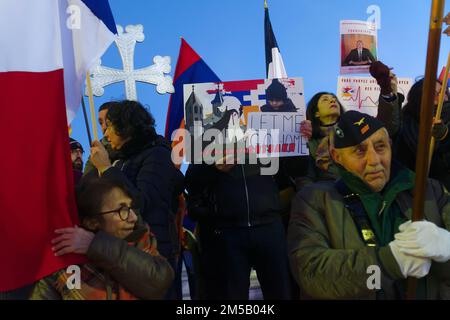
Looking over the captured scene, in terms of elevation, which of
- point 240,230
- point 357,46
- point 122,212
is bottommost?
point 240,230

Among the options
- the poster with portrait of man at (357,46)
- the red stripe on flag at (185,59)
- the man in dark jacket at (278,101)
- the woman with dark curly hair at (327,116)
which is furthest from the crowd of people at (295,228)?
the red stripe on flag at (185,59)

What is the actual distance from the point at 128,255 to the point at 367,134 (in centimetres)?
107

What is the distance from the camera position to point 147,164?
3557 millimetres

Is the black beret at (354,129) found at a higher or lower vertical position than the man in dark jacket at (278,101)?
lower

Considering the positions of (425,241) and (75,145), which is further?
(75,145)

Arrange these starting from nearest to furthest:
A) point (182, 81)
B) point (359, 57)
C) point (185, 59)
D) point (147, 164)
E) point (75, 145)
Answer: point (147, 164)
point (359, 57)
point (75, 145)
point (182, 81)
point (185, 59)

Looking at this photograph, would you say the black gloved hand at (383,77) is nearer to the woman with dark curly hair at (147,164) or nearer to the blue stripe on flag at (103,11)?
the woman with dark curly hair at (147,164)

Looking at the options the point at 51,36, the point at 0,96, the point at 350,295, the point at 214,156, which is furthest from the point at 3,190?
the point at 214,156

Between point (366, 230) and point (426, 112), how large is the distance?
1.69 feet

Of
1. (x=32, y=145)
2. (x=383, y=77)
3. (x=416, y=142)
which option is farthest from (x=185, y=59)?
(x=32, y=145)

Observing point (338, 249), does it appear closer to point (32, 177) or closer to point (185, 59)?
point (32, 177)

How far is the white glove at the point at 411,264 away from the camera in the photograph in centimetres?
210

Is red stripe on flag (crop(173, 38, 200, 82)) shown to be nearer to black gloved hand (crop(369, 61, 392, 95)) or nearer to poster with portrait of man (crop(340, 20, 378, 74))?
poster with portrait of man (crop(340, 20, 378, 74))

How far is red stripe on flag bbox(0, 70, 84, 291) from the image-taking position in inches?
93.5
